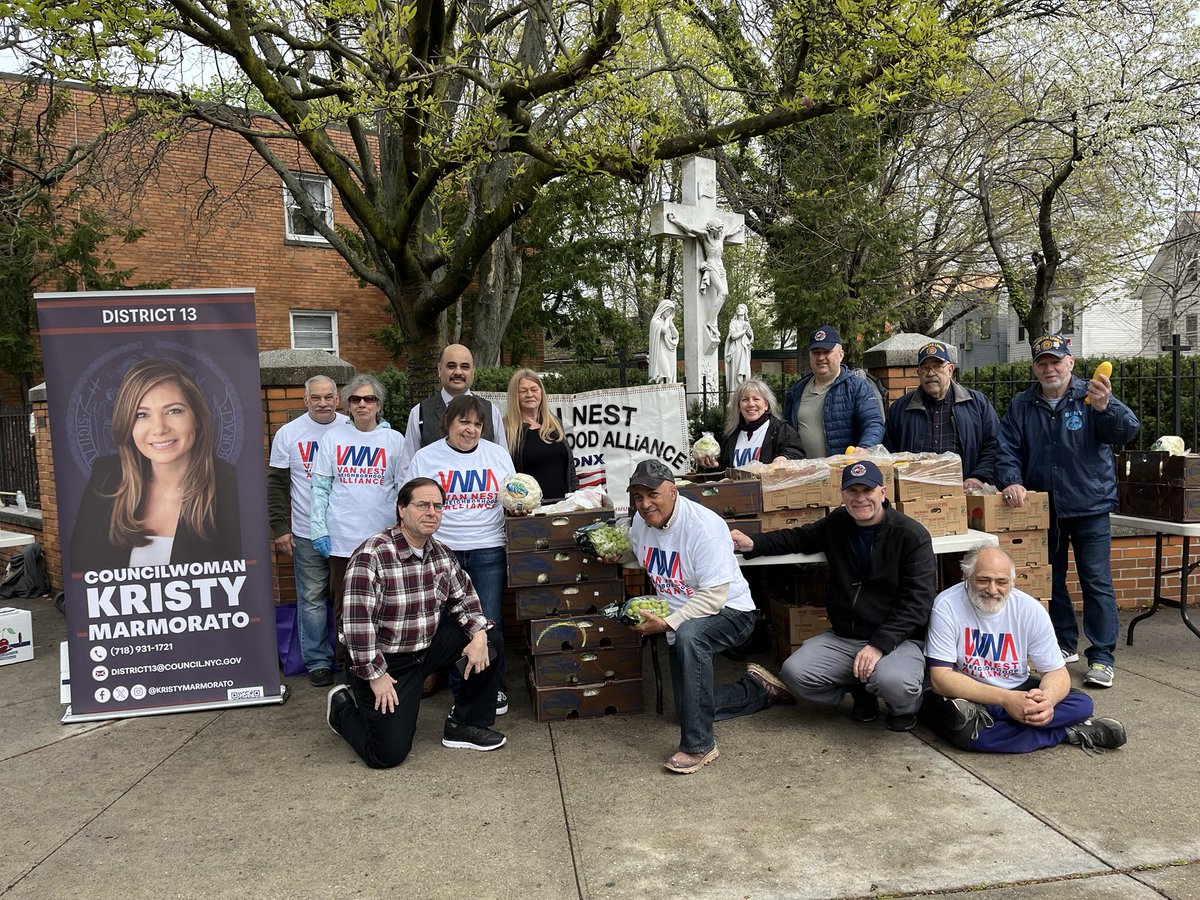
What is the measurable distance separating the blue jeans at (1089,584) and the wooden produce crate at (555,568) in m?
2.92

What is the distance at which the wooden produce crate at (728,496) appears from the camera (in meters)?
5.09

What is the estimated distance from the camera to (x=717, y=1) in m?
11.1

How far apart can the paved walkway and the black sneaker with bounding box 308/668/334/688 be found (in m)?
0.58

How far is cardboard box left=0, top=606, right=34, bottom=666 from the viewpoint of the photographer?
648cm

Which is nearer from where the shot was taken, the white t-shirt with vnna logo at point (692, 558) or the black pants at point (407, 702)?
the black pants at point (407, 702)

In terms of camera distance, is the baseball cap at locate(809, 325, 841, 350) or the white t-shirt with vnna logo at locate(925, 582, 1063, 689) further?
the baseball cap at locate(809, 325, 841, 350)

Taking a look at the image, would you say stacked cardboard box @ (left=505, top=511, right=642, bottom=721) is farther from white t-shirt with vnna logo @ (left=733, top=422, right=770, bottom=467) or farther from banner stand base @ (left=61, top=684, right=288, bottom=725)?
banner stand base @ (left=61, top=684, right=288, bottom=725)

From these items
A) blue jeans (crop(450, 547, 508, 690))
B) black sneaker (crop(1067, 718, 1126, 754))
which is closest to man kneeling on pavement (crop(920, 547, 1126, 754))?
black sneaker (crop(1067, 718, 1126, 754))

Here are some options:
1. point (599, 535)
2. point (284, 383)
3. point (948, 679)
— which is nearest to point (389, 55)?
point (284, 383)

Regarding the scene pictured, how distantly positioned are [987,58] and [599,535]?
12.8 metres

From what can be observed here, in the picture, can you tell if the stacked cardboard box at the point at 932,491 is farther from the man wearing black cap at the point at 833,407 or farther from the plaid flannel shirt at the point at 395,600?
the plaid flannel shirt at the point at 395,600

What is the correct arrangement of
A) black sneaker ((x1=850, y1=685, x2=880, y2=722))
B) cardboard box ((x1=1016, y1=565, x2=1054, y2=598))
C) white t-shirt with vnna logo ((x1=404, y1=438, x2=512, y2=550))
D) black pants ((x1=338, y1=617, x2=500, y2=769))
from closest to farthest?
black pants ((x1=338, y1=617, x2=500, y2=769)) < black sneaker ((x1=850, y1=685, x2=880, y2=722)) < white t-shirt with vnna logo ((x1=404, y1=438, x2=512, y2=550)) < cardboard box ((x1=1016, y1=565, x2=1054, y2=598))

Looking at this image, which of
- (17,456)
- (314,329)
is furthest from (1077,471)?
(314,329)

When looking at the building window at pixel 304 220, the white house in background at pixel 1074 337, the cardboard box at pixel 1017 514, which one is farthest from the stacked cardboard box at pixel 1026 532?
the white house in background at pixel 1074 337
